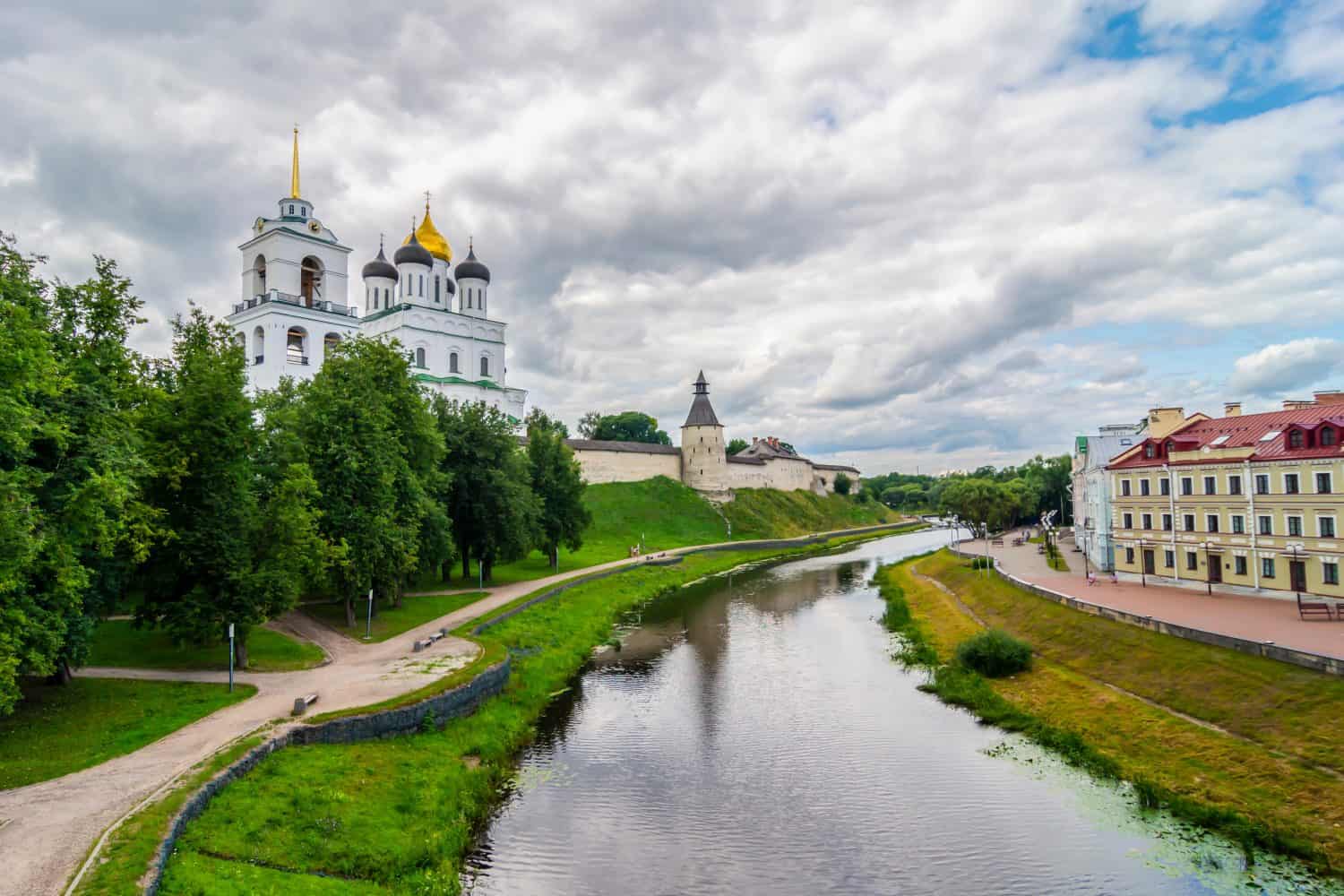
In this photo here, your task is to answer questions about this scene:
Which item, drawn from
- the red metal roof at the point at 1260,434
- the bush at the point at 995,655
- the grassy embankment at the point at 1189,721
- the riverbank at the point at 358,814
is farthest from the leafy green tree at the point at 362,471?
the red metal roof at the point at 1260,434

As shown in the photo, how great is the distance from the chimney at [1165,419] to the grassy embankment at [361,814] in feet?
95.6

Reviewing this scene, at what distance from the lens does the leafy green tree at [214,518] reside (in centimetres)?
1855

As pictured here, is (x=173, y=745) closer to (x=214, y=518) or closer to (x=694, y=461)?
(x=214, y=518)

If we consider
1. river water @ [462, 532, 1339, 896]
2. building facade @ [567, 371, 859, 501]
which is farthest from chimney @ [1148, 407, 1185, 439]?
building facade @ [567, 371, 859, 501]

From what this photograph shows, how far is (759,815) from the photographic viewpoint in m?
14.2

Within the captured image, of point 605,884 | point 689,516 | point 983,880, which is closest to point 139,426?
point 605,884

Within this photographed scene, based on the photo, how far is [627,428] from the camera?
11188 centimetres

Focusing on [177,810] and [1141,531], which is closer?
[177,810]

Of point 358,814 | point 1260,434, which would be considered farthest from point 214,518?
point 1260,434

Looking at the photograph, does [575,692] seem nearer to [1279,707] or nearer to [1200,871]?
[1200,871]

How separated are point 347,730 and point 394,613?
1333cm

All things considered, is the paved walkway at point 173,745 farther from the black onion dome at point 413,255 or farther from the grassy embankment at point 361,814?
the black onion dome at point 413,255

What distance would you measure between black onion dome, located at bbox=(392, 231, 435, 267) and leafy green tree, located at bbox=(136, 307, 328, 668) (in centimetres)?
4602

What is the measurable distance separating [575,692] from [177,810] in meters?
12.4
